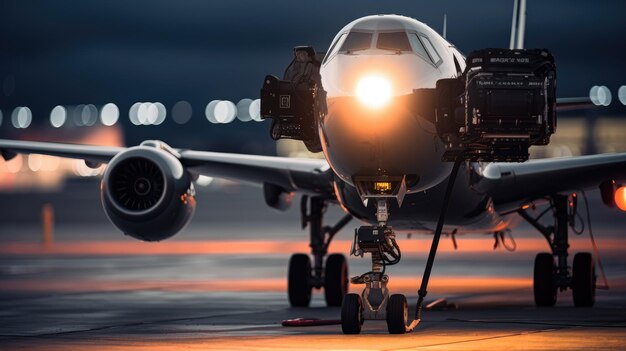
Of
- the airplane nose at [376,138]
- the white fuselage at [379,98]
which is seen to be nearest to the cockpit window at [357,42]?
the white fuselage at [379,98]

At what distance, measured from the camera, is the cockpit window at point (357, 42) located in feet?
60.2

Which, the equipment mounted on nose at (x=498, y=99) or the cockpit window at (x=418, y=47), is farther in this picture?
the cockpit window at (x=418, y=47)

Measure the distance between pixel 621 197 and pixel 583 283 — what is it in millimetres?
1738

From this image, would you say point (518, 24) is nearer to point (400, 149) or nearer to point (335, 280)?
point (335, 280)

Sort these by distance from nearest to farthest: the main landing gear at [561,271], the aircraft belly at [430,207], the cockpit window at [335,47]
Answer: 1. the cockpit window at [335,47]
2. the aircraft belly at [430,207]
3. the main landing gear at [561,271]

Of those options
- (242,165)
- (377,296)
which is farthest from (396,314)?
(242,165)

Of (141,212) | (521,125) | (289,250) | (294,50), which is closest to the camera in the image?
(521,125)

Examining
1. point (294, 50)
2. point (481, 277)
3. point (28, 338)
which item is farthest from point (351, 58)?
point (481, 277)

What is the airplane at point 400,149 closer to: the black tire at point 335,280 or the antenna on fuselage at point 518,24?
the black tire at point 335,280

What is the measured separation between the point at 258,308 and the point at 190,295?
327cm

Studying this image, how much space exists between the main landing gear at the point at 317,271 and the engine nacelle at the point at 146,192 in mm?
2460

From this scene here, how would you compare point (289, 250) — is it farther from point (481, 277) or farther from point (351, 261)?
point (481, 277)

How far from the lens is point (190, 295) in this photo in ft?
87.2

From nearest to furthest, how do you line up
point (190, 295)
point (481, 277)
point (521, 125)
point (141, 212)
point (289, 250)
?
point (521, 125)
point (141, 212)
point (190, 295)
point (481, 277)
point (289, 250)
